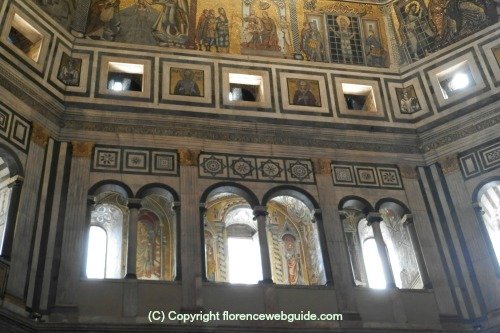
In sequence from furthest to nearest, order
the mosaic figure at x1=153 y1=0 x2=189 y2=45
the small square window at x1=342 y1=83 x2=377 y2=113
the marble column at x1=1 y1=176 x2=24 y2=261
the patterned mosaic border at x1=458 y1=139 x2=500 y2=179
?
the small square window at x1=342 y1=83 x2=377 y2=113, the mosaic figure at x1=153 y1=0 x2=189 y2=45, the patterned mosaic border at x1=458 y1=139 x2=500 y2=179, the marble column at x1=1 y1=176 x2=24 y2=261

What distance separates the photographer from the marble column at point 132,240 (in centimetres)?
1505

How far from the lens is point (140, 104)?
17.6 m

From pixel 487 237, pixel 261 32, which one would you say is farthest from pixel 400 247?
pixel 261 32

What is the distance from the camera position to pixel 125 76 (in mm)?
18734

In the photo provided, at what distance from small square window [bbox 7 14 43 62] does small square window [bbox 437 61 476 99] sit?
10.4 m

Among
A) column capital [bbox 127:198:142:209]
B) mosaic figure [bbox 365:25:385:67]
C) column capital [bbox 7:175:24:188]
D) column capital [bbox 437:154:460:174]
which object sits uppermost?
mosaic figure [bbox 365:25:385:67]

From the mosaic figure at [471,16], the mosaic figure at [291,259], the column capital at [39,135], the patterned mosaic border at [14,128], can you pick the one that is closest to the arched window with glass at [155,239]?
the column capital at [39,135]

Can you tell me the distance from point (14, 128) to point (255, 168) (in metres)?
5.57

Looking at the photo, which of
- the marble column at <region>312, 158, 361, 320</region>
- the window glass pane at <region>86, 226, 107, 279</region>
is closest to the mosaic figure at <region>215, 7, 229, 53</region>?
the marble column at <region>312, 158, 361, 320</region>

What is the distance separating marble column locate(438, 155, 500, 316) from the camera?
1593cm

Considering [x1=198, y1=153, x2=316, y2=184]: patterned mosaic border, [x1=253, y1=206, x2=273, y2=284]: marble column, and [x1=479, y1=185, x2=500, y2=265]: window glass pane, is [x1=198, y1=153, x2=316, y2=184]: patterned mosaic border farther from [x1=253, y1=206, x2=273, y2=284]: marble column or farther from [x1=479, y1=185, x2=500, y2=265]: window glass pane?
[x1=479, y1=185, x2=500, y2=265]: window glass pane

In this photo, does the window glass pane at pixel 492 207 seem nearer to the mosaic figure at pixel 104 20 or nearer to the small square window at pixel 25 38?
the mosaic figure at pixel 104 20

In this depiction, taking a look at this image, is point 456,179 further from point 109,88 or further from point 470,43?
point 109,88

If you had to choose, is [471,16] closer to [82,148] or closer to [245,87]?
[245,87]
